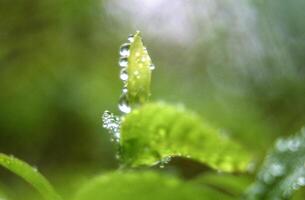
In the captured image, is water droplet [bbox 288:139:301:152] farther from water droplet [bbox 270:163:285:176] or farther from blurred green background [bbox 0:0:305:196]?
blurred green background [bbox 0:0:305:196]

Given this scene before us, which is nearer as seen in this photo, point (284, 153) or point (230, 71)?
point (284, 153)

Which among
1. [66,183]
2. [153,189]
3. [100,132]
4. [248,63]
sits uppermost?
[248,63]

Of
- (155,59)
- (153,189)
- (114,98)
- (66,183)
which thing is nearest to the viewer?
(153,189)

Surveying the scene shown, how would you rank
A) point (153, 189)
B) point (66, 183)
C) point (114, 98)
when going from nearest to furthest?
1. point (153, 189)
2. point (66, 183)
3. point (114, 98)

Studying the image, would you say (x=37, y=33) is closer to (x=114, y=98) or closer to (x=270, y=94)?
(x=114, y=98)

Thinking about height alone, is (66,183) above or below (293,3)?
below

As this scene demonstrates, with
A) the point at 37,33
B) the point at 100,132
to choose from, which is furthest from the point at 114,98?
the point at 37,33

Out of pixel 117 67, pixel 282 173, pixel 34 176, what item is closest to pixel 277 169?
pixel 282 173

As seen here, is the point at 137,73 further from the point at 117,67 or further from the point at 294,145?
the point at 117,67
